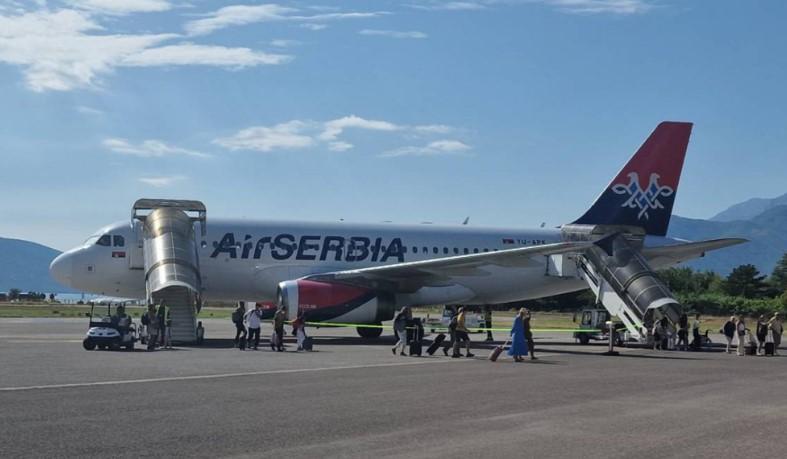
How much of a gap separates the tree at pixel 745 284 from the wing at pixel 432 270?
7019 centimetres

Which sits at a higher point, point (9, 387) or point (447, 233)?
point (447, 233)

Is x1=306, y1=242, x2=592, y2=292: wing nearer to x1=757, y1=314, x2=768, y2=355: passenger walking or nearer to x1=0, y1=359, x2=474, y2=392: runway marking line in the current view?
x1=757, y1=314, x2=768, y2=355: passenger walking

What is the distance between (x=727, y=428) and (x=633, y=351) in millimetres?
17899

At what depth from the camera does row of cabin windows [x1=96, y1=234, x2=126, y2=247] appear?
32.4 metres

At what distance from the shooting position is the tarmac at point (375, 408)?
9.75 metres

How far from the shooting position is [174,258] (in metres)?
29.7

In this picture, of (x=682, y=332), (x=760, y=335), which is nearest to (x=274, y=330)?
(x=682, y=332)

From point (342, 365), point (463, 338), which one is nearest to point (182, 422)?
point (342, 365)

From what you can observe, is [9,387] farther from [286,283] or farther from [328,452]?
[286,283]

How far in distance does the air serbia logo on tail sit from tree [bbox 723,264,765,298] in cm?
6413

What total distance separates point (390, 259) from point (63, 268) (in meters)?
11.5

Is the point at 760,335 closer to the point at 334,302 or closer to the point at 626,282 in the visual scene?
the point at 626,282

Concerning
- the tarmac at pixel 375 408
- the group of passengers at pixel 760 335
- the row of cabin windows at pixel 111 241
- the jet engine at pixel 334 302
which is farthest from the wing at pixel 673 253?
the row of cabin windows at pixel 111 241

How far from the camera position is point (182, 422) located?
36.4 feet
